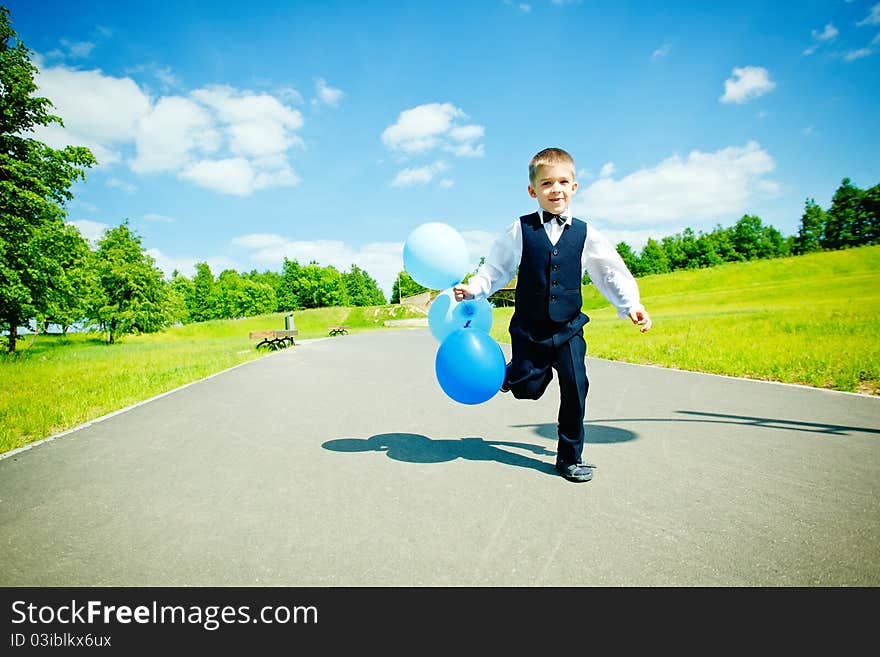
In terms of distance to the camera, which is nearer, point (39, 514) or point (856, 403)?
point (39, 514)

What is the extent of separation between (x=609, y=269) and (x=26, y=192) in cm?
2264

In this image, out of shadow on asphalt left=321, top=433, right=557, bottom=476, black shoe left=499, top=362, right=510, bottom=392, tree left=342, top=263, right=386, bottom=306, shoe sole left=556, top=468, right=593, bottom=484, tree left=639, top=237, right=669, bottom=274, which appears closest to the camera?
shoe sole left=556, top=468, right=593, bottom=484

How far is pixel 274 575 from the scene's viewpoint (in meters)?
2.20

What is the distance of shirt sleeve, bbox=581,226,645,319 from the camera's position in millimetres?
3607

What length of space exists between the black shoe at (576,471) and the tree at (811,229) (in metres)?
94.2

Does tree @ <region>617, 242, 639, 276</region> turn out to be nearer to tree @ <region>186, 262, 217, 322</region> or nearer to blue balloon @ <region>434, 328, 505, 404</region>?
tree @ <region>186, 262, 217, 322</region>

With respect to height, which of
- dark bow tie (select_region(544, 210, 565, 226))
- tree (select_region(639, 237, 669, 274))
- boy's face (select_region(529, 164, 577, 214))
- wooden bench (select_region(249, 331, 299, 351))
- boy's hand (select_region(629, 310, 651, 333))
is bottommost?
wooden bench (select_region(249, 331, 299, 351))

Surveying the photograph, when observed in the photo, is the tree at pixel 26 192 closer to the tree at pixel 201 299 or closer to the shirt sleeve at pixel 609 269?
the shirt sleeve at pixel 609 269

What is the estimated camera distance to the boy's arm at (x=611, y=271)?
361cm

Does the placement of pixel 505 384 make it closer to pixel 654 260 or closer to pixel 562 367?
pixel 562 367

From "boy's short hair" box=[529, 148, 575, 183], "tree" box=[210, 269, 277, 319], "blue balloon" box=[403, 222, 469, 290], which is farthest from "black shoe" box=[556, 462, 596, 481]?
"tree" box=[210, 269, 277, 319]
